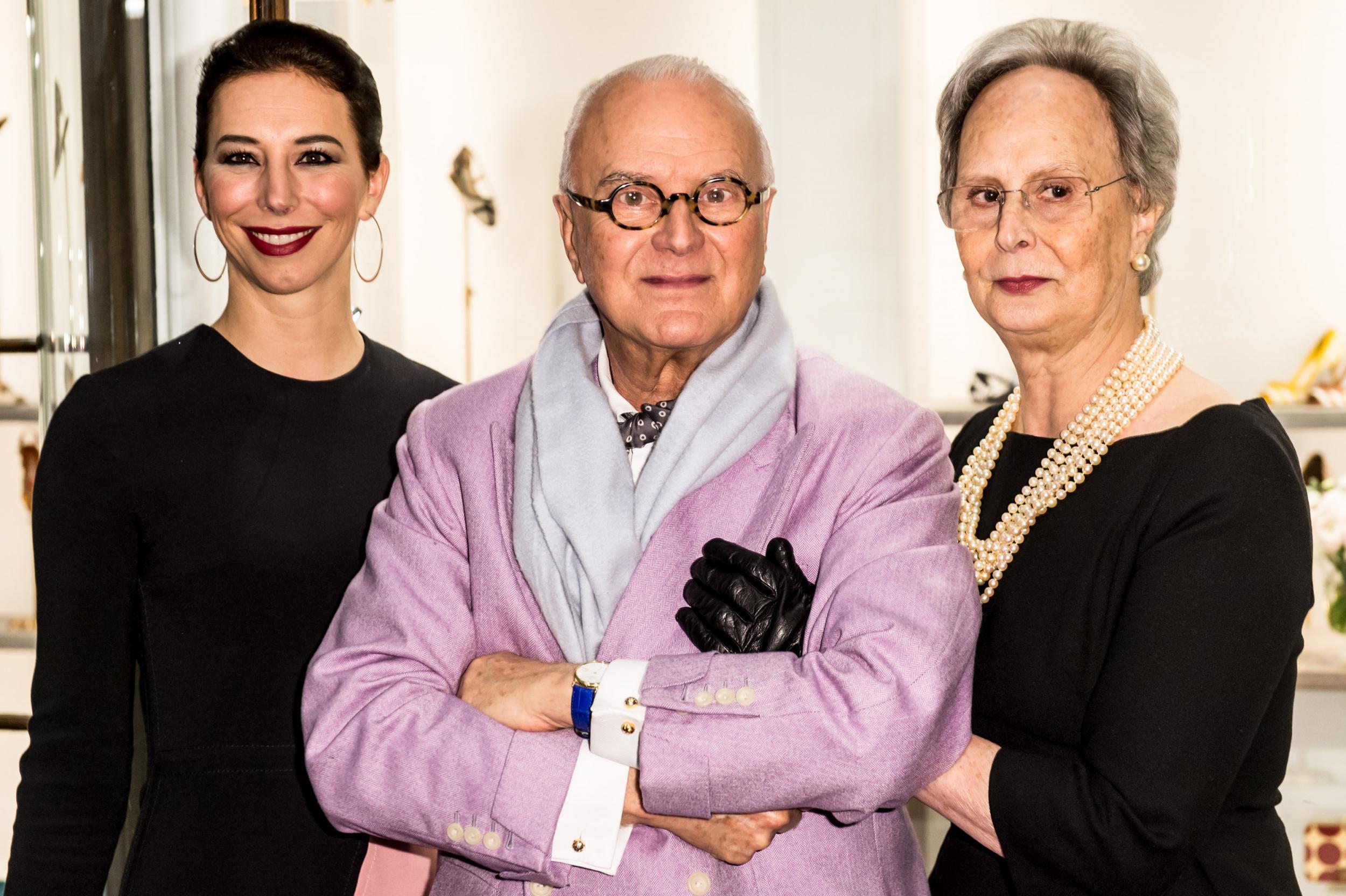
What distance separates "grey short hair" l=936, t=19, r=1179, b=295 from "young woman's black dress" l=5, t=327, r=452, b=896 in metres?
1.24

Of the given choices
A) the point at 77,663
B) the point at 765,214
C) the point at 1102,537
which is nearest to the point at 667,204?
the point at 765,214

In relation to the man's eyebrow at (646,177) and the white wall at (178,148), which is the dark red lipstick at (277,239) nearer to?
the man's eyebrow at (646,177)

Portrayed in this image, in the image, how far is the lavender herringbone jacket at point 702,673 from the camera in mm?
1322

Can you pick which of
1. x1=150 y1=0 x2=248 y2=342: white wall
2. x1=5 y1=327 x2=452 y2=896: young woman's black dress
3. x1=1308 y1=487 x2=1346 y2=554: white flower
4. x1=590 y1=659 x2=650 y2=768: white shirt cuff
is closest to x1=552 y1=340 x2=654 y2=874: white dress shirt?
x1=590 y1=659 x2=650 y2=768: white shirt cuff

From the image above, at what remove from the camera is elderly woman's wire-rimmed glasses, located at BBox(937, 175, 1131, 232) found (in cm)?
164

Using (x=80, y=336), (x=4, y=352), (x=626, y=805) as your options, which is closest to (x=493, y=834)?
(x=626, y=805)

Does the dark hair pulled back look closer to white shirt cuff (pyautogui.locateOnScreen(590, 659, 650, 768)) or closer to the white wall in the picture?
Answer: the white wall

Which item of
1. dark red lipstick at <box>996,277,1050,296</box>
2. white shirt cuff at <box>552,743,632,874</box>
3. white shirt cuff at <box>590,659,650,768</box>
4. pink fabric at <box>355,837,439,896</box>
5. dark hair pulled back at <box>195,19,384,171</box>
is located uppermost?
dark hair pulled back at <box>195,19,384,171</box>

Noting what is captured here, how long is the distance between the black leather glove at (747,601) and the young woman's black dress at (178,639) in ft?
2.48

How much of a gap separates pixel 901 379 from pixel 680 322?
192 centimetres

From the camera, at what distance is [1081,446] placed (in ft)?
5.47

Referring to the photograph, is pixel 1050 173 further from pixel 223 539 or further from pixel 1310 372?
pixel 1310 372

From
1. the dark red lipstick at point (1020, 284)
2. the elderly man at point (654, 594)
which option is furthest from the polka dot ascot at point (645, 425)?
the dark red lipstick at point (1020, 284)

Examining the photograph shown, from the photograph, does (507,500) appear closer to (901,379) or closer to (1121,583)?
(1121,583)
